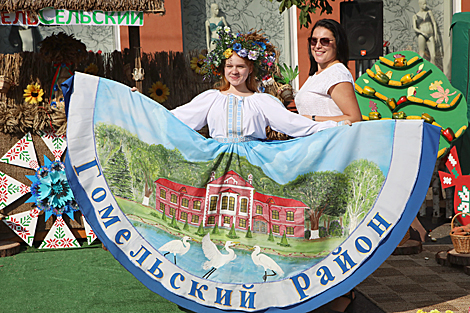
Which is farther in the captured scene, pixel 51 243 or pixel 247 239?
pixel 51 243

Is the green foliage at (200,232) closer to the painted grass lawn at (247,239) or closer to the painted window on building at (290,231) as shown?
the painted grass lawn at (247,239)

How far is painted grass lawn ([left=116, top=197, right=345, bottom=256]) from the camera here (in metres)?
2.87

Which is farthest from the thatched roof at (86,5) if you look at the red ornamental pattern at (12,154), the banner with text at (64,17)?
the red ornamental pattern at (12,154)

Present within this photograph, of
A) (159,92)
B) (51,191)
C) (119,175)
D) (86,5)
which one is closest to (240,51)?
(119,175)

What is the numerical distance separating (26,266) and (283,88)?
3.04 m

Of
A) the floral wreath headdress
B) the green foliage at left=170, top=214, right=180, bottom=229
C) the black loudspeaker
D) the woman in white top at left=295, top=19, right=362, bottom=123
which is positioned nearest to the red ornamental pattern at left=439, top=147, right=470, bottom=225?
the black loudspeaker

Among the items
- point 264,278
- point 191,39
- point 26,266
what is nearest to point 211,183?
point 264,278

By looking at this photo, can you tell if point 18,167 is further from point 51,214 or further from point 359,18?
point 359,18

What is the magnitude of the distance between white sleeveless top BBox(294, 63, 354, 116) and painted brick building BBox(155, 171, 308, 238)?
72 cm

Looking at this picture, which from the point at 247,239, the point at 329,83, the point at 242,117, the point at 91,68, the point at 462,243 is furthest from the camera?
the point at 91,68

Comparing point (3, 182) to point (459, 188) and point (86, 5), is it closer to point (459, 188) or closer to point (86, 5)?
point (86, 5)

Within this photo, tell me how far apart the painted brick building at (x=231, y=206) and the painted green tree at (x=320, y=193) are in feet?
0.18

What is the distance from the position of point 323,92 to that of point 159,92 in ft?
8.23

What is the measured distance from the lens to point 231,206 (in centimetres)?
298
